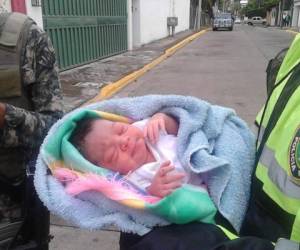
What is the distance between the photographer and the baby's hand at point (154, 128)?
154 cm

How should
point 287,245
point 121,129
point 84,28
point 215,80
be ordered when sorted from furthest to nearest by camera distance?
point 84,28
point 215,80
point 121,129
point 287,245

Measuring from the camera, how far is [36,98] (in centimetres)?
188

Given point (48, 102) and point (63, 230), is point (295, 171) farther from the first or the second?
point (63, 230)

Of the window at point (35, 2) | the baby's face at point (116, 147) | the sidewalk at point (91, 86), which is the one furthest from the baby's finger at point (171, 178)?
the window at point (35, 2)

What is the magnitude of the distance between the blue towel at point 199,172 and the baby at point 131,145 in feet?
0.22

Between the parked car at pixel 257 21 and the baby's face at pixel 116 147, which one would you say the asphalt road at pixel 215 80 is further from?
the parked car at pixel 257 21

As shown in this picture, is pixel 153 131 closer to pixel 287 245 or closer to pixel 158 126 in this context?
pixel 158 126

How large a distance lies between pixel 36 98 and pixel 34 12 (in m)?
7.50

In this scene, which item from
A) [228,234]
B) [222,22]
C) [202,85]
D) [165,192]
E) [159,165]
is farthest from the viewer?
[222,22]

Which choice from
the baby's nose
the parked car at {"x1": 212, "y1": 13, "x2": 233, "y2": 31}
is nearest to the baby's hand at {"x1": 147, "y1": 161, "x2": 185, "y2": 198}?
the baby's nose

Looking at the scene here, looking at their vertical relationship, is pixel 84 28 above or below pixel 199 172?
below

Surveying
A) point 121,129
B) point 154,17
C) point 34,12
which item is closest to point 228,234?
point 121,129

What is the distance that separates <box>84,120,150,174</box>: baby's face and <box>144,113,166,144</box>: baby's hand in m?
0.03

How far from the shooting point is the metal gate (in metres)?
10.3
